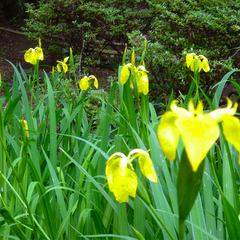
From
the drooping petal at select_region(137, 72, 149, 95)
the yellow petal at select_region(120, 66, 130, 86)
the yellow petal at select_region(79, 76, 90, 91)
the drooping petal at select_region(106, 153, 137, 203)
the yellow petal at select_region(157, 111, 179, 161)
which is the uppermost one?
the yellow petal at select_region(157, 111, 179, 161)

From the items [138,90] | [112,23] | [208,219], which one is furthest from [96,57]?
[208,219]

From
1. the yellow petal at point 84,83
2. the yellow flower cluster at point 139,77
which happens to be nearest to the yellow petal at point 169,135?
the yellow flower cluster at point 139,77

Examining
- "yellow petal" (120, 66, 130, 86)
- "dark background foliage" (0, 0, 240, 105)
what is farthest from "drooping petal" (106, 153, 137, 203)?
"dark background foliage" (0, 0, 240, 105)

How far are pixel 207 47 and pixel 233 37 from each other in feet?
0.78

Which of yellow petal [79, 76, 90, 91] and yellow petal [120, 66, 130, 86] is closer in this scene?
yellow petal [120, 66, 130, 86]

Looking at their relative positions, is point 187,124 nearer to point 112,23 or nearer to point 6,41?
point 112,23

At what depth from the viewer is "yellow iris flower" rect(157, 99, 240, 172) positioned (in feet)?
0.90

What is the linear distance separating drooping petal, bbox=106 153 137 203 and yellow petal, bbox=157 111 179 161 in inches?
6.0

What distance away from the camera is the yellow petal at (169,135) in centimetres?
31

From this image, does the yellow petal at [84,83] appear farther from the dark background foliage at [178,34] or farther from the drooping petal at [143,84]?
the dark background foliage at [178,34]

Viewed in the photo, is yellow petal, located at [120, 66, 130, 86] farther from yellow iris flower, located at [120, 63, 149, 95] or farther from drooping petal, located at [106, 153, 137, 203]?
drooping petal, located at [106, 153, 137, 203]

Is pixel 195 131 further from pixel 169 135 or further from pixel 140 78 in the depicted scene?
pixel 140 78

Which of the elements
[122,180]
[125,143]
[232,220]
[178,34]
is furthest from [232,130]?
[178,34]

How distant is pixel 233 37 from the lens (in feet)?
7.79
